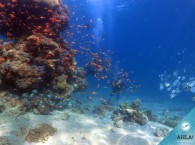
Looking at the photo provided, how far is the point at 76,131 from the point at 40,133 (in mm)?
1422

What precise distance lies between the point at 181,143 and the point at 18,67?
7310 mm

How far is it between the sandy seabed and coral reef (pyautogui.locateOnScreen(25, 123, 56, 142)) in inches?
5.1

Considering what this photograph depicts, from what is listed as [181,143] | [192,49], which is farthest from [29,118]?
[192,49]

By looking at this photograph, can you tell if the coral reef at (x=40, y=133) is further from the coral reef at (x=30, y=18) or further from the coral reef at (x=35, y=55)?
the coral reef at (x=30, y=18)

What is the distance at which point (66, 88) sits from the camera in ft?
36.3

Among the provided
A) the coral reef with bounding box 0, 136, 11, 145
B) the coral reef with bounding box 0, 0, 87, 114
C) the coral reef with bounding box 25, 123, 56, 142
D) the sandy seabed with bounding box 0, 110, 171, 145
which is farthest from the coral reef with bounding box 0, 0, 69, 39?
the coral reef with bounding box 0, 136, 11, 145

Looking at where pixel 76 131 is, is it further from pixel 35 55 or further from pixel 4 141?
pixel 35 55

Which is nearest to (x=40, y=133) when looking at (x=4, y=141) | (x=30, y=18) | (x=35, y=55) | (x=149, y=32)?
(x=4, y=141)

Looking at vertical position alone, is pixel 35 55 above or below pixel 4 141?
above

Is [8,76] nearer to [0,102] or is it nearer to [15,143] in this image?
[0,102]

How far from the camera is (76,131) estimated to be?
8.51 m

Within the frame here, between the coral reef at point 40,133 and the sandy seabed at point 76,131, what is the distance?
0.43 feet

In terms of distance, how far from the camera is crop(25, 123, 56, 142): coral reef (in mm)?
7336

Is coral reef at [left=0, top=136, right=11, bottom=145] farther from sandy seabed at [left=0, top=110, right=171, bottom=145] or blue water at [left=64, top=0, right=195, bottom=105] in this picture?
blue water at [left=64, top=0, right=195, bottom=105]
